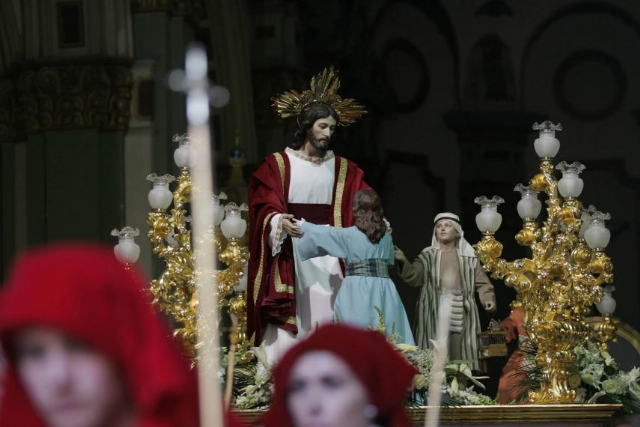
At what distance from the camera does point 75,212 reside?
13.1m

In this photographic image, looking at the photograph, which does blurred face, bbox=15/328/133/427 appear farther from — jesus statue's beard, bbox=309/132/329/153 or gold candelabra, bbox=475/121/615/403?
jesus statue's beard, bbox=309/132/329/153

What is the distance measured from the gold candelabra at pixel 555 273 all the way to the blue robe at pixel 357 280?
81 cm

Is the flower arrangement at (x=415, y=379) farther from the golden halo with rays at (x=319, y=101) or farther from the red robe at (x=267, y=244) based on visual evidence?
the golden halo with rays at (x=319, y=101)

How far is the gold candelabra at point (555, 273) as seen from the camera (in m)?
9.05

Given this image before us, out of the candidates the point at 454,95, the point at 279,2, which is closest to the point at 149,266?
the point at 279,2

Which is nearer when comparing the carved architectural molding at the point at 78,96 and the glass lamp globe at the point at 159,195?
the glass lamp globe at the point at 159,195

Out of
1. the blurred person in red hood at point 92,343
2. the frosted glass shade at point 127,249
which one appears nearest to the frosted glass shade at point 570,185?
the frosted glass shade at point 127,249

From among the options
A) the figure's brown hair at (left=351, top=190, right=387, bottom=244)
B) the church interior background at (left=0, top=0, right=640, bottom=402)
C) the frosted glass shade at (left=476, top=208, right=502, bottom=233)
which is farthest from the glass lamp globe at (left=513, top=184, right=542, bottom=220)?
the church interior background at (left=0, top=0, right=640, bottom=402)

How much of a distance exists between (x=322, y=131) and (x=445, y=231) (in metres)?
1.25

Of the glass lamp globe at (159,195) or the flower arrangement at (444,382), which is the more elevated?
the glass lamp globe at (159,195)

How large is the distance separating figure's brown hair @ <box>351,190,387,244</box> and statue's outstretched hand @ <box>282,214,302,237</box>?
353 mm

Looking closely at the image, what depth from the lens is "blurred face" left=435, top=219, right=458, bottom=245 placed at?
1005cm

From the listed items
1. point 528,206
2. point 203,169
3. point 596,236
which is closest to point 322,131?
point 528,206

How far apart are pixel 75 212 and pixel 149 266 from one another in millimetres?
826
